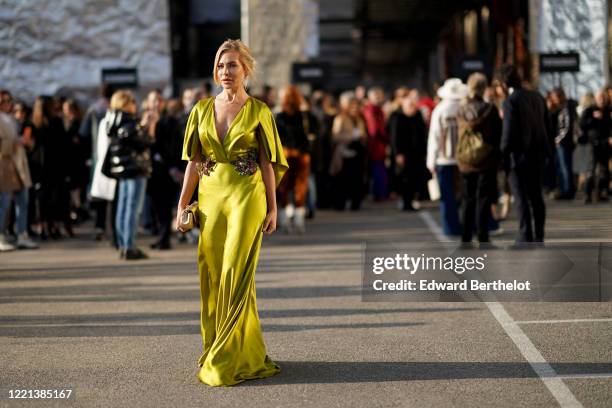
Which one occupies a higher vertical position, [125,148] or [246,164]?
[246,164]

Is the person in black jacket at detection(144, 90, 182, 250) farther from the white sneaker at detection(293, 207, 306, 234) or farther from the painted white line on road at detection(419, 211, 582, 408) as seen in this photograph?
the painted white line on road at detection(419, 211, 582, 408)

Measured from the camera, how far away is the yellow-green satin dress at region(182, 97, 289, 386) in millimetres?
6965

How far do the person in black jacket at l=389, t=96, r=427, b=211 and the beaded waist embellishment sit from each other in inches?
476

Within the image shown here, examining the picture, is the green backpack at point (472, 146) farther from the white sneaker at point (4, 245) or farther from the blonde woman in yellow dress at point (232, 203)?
the blonde woman in yellow dress at point (232, 203)

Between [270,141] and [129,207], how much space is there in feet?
22.5

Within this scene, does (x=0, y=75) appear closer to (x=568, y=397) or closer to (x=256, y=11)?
(x=256, y=11)

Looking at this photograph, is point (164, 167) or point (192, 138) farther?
point (164, 167)

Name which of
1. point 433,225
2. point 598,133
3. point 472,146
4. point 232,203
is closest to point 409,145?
point 433,225

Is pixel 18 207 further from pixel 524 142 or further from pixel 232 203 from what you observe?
pixel 232 203

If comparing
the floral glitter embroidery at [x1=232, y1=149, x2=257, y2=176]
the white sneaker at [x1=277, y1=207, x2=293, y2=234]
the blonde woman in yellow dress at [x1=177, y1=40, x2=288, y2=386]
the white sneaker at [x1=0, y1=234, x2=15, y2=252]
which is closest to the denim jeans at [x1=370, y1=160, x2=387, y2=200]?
the white sneaker at [x1=277, y1=207, x2=293, y2=234]

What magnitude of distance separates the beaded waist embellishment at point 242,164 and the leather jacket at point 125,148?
664 cm

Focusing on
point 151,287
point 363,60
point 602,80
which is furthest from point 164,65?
point 363,60

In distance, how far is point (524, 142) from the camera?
41.2 ft

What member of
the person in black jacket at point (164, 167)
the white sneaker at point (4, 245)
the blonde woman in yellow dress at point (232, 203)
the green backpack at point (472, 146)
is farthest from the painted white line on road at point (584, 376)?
the white sneaker at point (4, 245)
